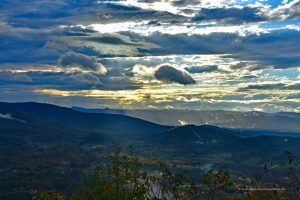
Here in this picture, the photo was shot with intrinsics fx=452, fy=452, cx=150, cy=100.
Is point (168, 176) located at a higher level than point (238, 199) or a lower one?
higher

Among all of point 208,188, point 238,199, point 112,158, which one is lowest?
point 238,199

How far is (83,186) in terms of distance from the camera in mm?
77625

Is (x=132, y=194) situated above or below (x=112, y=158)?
below

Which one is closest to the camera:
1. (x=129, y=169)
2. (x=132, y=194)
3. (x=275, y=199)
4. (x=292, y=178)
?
(x=132, y=194)

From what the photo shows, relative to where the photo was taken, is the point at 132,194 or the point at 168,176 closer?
the point at 132,194

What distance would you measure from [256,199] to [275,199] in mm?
4029

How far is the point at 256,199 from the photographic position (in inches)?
3893

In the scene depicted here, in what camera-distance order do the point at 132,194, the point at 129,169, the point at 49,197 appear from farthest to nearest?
the point at 129,169 → the point at 132,194 → the point at 49,197

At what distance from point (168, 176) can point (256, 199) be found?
28271 mm

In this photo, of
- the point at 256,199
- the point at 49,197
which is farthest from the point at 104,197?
the point at 256,199

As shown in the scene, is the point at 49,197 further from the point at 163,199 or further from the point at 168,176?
the point at 168,176

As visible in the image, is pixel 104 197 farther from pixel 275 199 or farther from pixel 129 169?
pixel 275 199

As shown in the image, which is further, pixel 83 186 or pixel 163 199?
pixel 83 186

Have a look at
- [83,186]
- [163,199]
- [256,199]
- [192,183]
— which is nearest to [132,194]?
[163,199]
